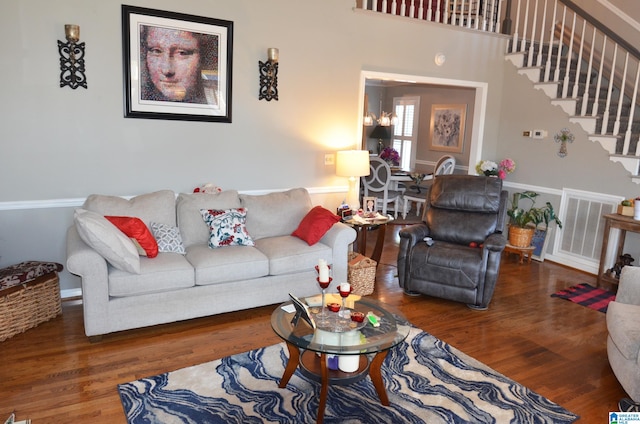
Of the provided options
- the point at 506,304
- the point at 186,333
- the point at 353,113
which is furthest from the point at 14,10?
the point at 506,304

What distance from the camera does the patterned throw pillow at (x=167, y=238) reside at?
380cm

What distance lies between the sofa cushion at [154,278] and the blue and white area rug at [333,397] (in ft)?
2.29

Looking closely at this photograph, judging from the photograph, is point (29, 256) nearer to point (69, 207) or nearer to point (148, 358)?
point (69, 207)

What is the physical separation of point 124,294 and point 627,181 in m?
5.04

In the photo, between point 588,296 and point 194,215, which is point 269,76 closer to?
point 194,215

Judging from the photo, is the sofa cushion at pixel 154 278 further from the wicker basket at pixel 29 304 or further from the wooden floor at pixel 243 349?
the wicker basket at pixel 29 304

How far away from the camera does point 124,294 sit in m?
3.33

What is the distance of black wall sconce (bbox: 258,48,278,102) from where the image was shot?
457 centimetres

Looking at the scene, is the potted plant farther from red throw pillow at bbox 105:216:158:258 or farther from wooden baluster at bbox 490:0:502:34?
red throw pillow at bbox 105:216:158:258

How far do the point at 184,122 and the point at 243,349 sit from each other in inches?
86.9

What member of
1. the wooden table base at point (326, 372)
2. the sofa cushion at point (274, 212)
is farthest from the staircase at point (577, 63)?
the wooden table base at point (326, 372)

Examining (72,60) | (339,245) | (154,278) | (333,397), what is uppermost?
(72,60)

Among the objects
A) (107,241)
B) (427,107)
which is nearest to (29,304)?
(107,241)

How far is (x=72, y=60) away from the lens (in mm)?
3811
